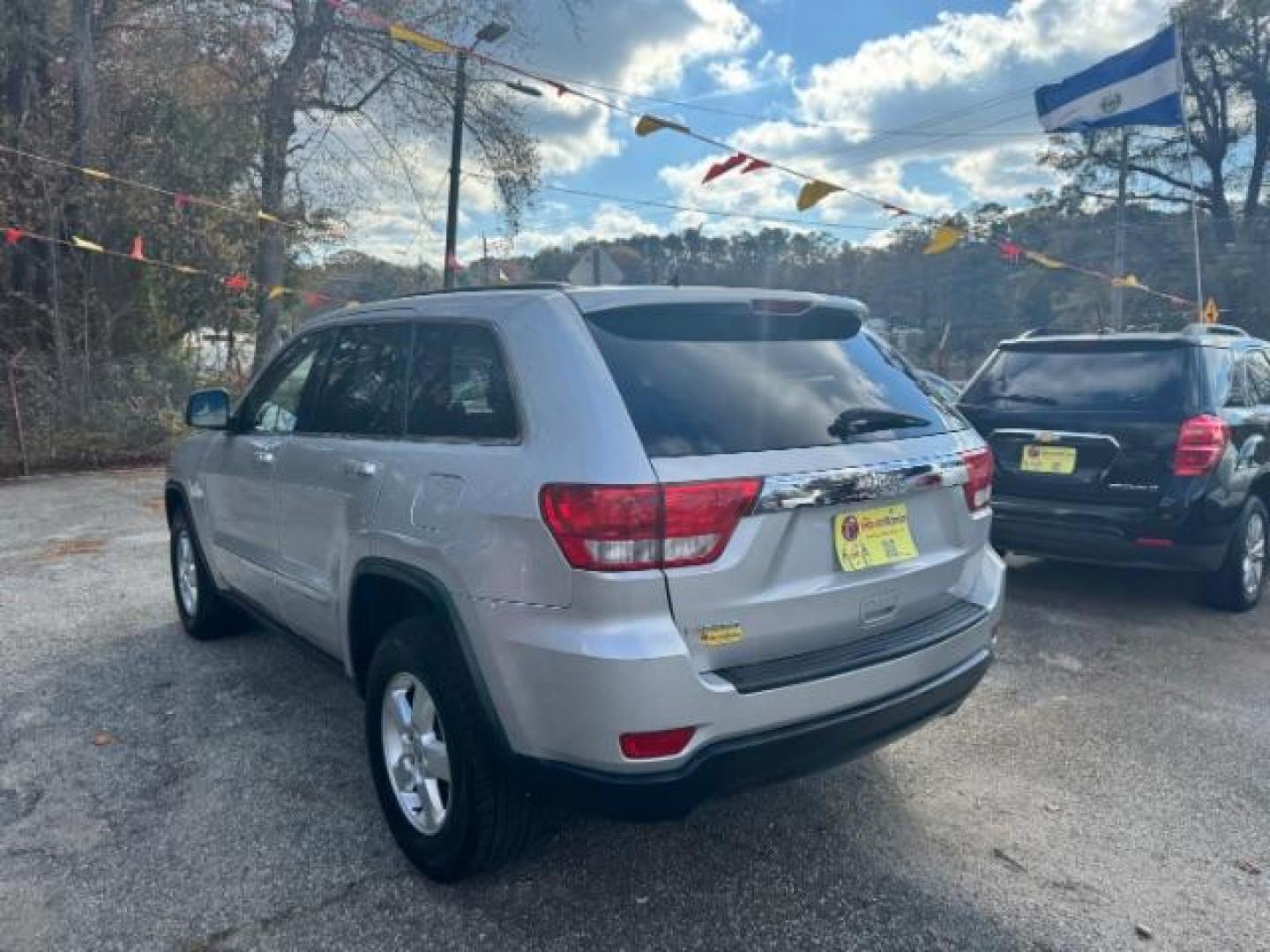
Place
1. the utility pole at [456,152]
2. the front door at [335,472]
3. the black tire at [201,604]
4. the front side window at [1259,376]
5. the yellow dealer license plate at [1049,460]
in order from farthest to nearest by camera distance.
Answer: the utility pole at [456,152]
the front side window at [1259,376]
the yellow dealer license plate at [1049,460]
the black tire at [201,604]
the front door at [335,472]

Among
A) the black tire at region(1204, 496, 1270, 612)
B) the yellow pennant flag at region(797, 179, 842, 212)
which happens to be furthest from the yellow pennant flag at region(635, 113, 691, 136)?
the black tire at region(1204, 496, 1270, 612)

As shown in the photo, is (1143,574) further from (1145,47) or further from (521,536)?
(1145,47)

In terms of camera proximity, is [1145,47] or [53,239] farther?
[53,239]

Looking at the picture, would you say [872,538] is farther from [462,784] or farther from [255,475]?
[255,475]

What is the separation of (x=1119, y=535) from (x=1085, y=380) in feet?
3.09

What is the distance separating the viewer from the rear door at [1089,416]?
489 centimetres

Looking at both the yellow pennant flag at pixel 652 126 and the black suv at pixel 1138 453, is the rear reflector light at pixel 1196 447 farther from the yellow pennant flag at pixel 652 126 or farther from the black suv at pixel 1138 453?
the yellow pennant flag at pixel 652 126

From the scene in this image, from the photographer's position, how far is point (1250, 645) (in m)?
4.74

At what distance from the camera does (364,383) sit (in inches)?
128

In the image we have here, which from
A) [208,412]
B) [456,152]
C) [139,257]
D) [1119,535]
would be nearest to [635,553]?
[208,412]

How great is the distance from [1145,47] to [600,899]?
37.7 feet

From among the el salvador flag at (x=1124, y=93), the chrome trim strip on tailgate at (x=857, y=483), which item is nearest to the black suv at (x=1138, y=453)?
the chrome trim strip on tailgate at (x=857, y=483)

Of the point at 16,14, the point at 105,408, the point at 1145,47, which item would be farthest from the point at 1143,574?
the point at 16,14

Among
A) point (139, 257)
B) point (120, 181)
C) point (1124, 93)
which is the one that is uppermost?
point (1124, 93)
